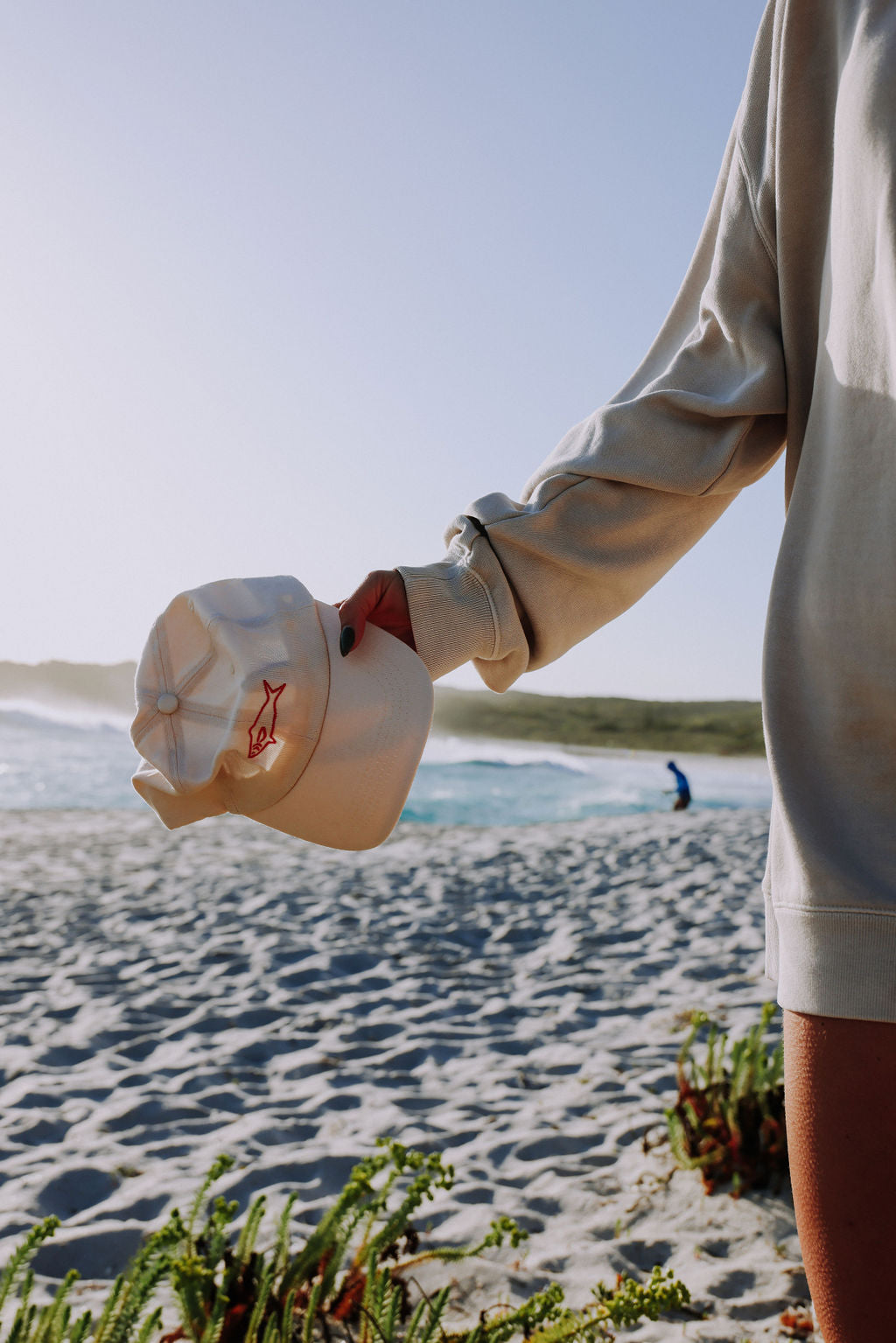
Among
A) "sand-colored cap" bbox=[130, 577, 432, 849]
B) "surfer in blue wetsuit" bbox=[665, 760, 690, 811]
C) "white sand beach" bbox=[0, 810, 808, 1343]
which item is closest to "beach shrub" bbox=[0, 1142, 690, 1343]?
"white sand beach" bbox=[0, 810, 808, 1343]

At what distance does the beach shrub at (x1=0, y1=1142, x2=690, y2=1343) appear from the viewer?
4.90 ft

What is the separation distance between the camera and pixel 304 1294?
2025 millimetres

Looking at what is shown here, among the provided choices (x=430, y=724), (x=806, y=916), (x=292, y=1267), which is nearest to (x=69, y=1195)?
(x=292, y=1267)

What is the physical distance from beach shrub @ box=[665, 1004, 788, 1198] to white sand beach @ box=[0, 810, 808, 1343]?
64mm

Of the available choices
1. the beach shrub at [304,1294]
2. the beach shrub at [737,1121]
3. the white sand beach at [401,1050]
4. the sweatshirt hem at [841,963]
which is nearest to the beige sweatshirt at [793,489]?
the sweatshirt hem at [841,963]

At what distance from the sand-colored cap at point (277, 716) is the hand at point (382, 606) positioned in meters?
0.02

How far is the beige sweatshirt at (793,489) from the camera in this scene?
86cm

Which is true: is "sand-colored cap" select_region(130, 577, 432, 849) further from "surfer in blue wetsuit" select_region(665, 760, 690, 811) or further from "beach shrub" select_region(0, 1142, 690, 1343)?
"surfer in blue wetsuit" select_region(665, 760, 690, 811)

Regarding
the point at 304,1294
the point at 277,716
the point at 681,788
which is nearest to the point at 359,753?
the point at 277,716

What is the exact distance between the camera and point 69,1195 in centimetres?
267

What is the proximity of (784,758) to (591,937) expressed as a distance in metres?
5.12

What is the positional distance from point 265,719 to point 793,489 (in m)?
0.60

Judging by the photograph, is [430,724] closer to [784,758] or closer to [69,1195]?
[784,758]

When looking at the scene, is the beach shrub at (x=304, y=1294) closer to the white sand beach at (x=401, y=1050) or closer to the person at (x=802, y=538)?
the white sand beach at (x=401, y=1050)
